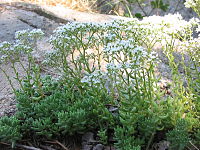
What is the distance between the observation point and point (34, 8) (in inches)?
207

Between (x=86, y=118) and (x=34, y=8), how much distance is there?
3469 mm

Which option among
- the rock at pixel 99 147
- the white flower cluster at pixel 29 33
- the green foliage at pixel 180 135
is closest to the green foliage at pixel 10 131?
the rock at pixel 99 147

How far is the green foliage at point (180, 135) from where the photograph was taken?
1.99m

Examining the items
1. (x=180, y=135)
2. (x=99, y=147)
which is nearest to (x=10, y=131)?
(x=99, y=147)

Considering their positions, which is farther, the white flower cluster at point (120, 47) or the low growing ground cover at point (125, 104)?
the low growing ground cover at point (125, 104)

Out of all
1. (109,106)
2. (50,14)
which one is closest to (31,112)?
(109,106)

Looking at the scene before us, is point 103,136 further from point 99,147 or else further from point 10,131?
point 10,131

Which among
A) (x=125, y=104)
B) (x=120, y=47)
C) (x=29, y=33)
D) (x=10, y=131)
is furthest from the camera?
(x=29, y=33)

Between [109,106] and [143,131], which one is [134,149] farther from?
[109,106]

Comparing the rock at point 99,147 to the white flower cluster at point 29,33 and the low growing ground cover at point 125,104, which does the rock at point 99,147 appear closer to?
the low growing ground cover at point 125,104

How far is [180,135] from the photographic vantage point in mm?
1999

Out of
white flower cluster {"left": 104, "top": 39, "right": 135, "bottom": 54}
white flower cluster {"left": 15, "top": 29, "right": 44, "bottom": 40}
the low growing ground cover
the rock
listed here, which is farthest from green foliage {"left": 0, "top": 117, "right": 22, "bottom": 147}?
white flower cluster {"left": 104, "top": 39, "right": 135, "bottom": 54}

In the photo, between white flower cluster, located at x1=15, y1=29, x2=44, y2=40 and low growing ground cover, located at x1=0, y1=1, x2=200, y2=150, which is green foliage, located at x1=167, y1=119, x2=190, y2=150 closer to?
low growing ground cover, located at x1=0, y1=1, x2=200, y2=150

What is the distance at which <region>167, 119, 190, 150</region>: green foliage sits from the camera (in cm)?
199
